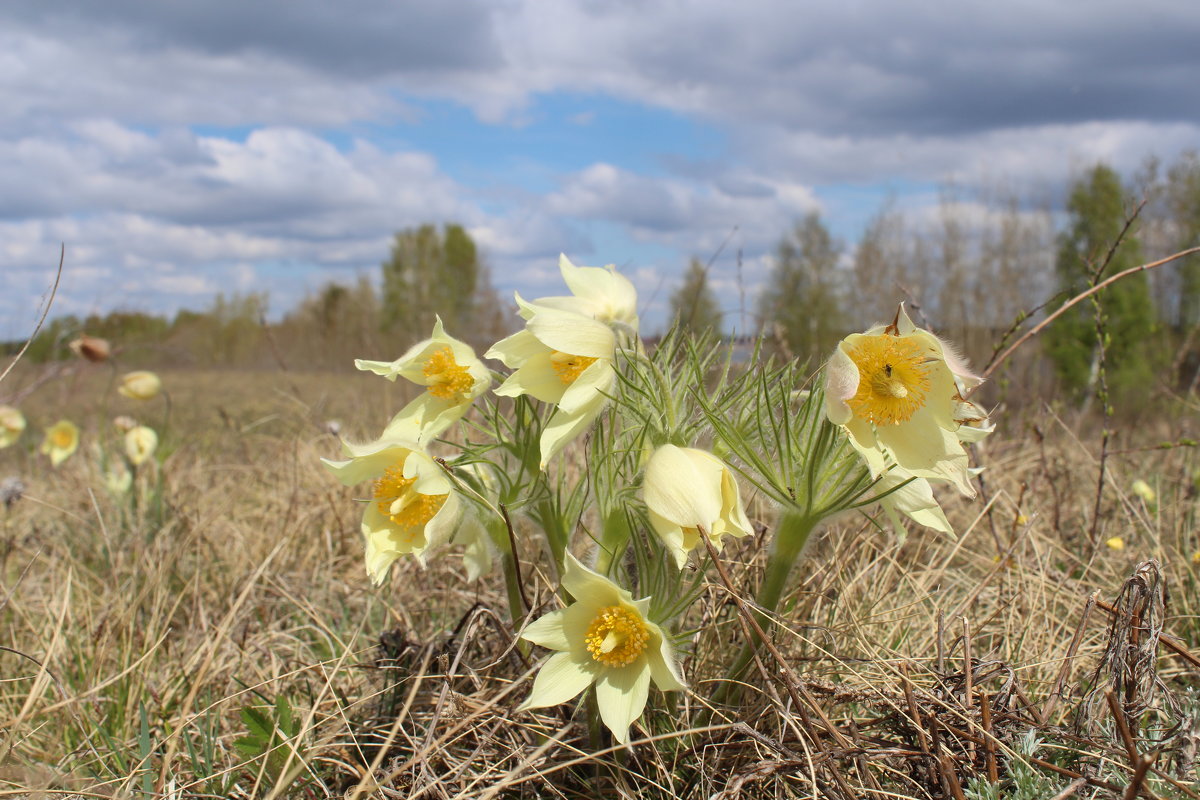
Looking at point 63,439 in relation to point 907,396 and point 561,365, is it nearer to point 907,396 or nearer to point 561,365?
point 561,365

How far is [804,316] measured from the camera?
23.0 m

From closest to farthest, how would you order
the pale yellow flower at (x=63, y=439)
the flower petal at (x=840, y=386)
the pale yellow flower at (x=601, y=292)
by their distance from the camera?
the flower petal at (x=840, y=386) → the pale yellow flower at (x=601, y=292) → the pale yellow flower at (x=63, y=439)

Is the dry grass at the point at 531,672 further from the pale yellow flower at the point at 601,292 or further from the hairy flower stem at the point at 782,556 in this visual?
the pale yellow flower at the point at 601,292

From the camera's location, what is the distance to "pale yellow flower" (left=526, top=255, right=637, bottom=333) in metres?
1.40

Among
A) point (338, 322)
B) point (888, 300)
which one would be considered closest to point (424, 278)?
point (338, 322)

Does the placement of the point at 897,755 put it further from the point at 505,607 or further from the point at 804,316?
the point at 804,316

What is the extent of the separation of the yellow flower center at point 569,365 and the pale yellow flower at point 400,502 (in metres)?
0.24

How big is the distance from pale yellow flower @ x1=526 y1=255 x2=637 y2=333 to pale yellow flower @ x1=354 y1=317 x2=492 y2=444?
0.66 feet

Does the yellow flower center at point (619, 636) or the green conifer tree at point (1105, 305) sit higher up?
the yellow flower center at point (619, 636)

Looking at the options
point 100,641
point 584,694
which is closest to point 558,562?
point 584,694

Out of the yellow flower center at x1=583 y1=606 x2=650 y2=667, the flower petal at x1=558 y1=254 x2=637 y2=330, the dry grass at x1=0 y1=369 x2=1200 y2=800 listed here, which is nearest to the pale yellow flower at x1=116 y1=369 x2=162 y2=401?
the dry grass at x1=0 y1=369 x2=1200 y2=800

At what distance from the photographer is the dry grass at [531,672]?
1.37 m

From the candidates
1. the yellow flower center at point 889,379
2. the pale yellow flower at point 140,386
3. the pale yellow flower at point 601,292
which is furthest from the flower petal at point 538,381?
the pale yellow flower at point 140,386

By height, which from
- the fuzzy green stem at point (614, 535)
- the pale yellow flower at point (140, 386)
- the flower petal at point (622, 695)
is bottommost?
the pale yellow flower at point (140, 386)
